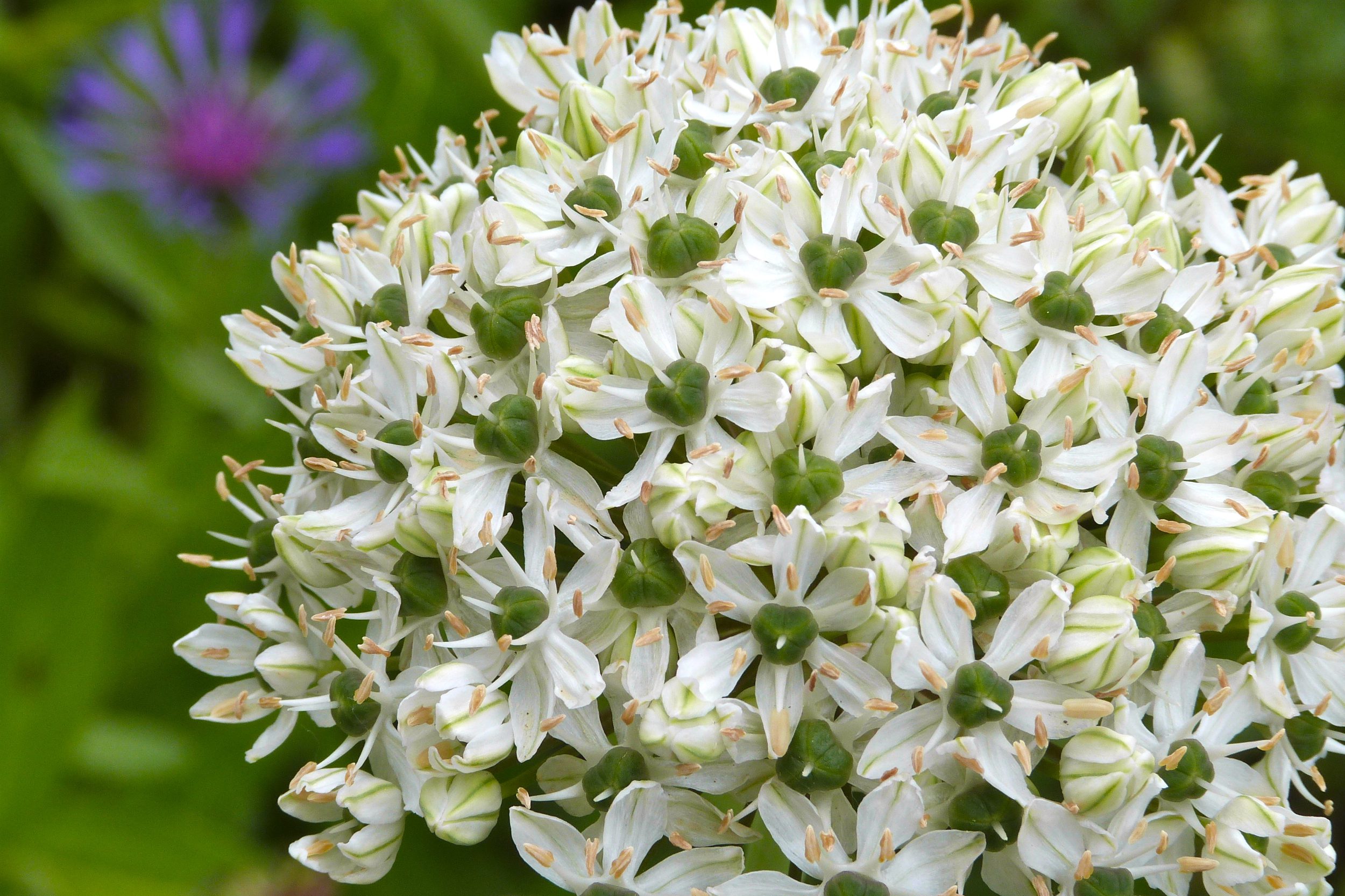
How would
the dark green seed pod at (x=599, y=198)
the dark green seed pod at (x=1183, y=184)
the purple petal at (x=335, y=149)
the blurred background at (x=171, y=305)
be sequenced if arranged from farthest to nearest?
the purple petal at (x=335, y=149)
the blurred background at (x=171, y=305)
the dark green seed pod at (x=1183, y=184)
the dark green seed pod at (x=599, y=198)

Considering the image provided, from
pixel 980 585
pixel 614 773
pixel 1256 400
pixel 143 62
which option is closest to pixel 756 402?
pixel 980 585

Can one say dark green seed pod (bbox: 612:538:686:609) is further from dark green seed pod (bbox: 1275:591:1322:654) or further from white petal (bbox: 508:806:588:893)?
dark green seed pod (bbox: 1275:591:1322:654)

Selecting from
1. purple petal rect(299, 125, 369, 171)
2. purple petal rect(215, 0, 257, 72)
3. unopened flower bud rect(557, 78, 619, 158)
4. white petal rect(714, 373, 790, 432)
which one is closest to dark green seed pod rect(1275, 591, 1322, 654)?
white petal rect(714, 373, 790, 432)

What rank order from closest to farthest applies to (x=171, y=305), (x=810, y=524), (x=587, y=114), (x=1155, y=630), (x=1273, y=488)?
(x=810, y=524) → (x=1155, y=630) → (x=1273, y=488) → (x=587, y=114) → (x=171, y=305)

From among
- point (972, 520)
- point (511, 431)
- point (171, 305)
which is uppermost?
point (171, 305)

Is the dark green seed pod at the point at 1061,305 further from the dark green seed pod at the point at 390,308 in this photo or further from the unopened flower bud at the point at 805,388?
the dark green seed pod at the point at 390,308

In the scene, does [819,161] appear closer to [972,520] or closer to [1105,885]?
[972,520]

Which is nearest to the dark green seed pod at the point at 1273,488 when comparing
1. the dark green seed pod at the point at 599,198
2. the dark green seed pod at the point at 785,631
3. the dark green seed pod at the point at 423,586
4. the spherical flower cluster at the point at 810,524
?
the spherical flower cluster at the point at 810,524

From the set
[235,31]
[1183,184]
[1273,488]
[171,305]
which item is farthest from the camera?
[235,31]
